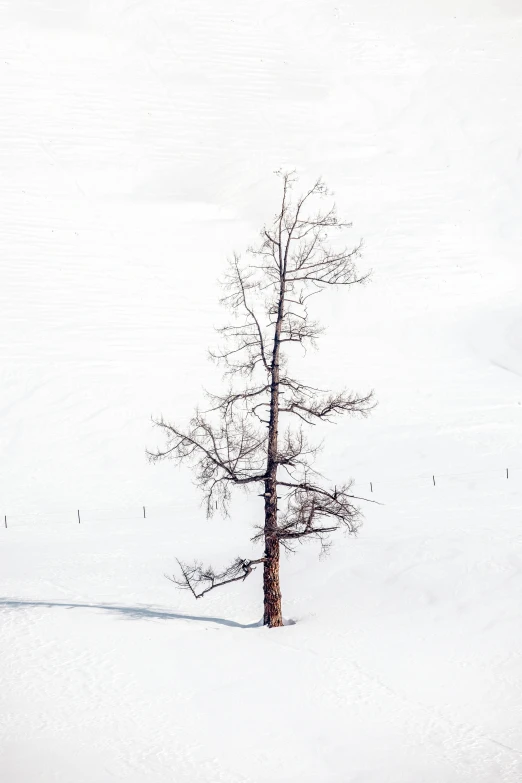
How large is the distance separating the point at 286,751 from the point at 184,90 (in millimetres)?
65888

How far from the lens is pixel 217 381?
44125 millimetres

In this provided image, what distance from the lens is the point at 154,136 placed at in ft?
223

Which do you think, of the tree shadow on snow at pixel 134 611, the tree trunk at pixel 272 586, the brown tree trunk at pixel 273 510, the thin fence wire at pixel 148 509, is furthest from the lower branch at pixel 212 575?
the thin fence wire at pixel 148 509

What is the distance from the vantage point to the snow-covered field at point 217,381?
589 inches

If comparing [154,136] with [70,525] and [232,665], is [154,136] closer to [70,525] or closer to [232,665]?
[70,525]

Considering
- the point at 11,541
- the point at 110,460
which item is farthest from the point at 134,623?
the point at 110,460

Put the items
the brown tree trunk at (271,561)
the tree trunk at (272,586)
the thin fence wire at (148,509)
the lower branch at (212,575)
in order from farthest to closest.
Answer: the thin fence wire at (148,509)
the tree trunk at (272,586)
the brown tree trunk at (271,561)
the lower branch at (212,575)

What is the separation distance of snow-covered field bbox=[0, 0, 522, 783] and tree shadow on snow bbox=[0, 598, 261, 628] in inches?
5.3

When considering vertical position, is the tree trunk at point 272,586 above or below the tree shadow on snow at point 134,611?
above

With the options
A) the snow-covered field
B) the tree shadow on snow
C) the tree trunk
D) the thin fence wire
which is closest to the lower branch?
the tree trunk

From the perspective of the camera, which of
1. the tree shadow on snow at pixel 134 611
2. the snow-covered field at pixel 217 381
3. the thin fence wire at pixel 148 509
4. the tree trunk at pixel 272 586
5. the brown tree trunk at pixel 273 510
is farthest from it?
the thin fence wire at pixel 148 509

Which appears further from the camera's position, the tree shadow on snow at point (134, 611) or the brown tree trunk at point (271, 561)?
the tree shadow on snow at point (134, 611)

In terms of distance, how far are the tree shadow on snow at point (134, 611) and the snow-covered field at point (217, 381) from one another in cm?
13

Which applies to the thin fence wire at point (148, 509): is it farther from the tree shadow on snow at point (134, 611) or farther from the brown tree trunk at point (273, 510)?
the brown tree trunk at point (273, 510)
